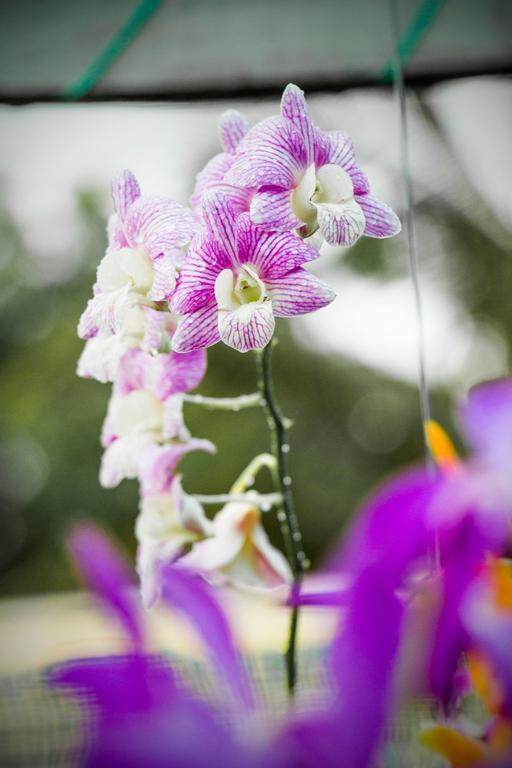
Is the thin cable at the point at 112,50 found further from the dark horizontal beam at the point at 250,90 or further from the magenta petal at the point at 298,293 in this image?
the magenta petal at the point at 298,293

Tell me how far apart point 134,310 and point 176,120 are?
3439 millimetres

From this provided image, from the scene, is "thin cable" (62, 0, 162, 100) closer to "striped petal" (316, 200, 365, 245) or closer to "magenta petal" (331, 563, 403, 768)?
"striped petal" (316, 200, 365, 245)

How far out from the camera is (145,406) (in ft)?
1.03

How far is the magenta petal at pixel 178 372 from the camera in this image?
31 cm

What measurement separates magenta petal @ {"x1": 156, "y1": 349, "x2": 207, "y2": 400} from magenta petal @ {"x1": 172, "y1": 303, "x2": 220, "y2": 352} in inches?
1.4

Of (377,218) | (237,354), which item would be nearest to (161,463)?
(377,218)

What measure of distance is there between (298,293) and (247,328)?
2 centimetres

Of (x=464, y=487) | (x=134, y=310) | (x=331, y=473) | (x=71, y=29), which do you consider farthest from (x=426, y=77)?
(x=331, y=473)

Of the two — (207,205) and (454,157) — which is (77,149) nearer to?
(454,157)

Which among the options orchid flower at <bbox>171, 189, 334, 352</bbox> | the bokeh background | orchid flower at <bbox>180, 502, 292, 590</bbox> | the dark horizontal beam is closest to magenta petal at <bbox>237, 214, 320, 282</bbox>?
orchid flower at <bbox>171, 189, 334, 352</bbox>

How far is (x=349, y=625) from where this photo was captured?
11cm

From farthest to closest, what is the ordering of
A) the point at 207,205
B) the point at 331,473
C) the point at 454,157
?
the point at 331,473
the point at 454,157
the point at 207,205

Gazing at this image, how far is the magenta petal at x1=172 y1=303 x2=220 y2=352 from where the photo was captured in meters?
0.27

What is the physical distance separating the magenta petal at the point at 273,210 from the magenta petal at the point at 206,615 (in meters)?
0.16
